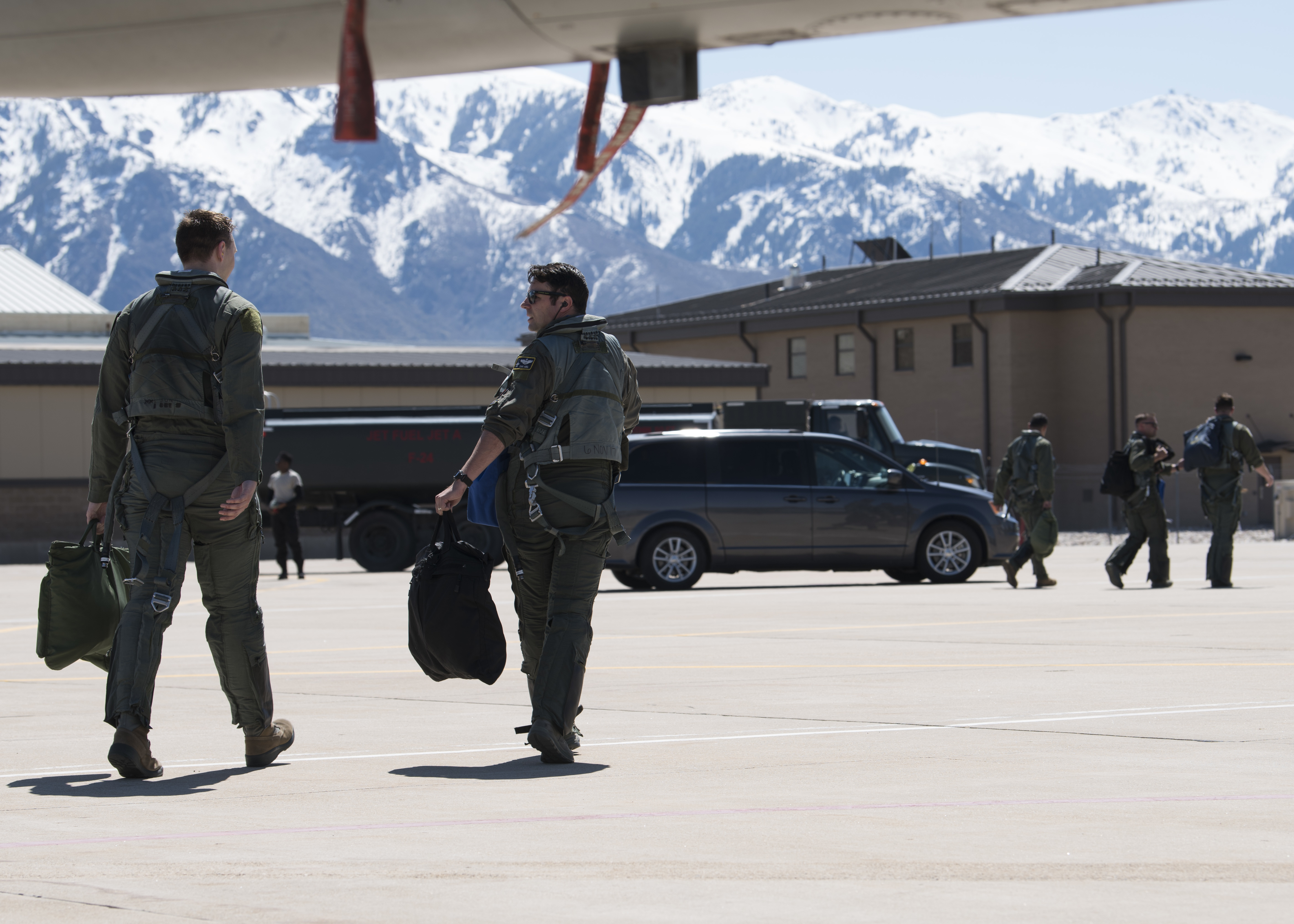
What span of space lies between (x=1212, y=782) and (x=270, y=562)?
26732mm

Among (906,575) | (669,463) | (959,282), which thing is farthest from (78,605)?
(959,282)

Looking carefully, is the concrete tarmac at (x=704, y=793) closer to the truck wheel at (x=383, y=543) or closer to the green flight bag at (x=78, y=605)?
the green flight bag at (x=78, y=605)

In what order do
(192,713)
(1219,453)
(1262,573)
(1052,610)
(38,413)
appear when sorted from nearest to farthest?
1. (192,713)
2. (1052,610)
3. (1219,453)
4. (1262,573)
5. (38,413)

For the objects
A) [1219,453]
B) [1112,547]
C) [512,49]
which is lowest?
[1112,547]

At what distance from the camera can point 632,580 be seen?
1998 cm

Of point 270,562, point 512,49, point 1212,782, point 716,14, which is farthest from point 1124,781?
point 270,562

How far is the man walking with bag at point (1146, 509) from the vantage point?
57.1 ft

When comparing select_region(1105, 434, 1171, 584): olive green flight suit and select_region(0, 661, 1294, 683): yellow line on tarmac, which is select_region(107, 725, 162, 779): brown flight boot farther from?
select_region(1105, 434, 1171, 584): olive green flight suit

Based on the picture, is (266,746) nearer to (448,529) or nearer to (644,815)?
(448,529)

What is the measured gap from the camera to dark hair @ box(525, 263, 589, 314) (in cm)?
697

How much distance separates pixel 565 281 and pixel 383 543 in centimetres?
1950

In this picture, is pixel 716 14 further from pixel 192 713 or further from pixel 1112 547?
pixel 1112 547

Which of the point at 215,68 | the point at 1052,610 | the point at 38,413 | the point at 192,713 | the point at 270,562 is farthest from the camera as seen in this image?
the point at 38,413

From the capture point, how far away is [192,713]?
8375 mm
